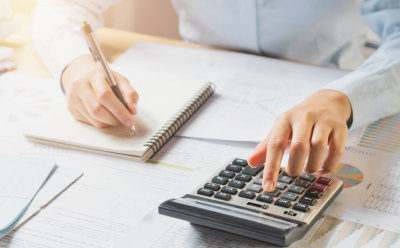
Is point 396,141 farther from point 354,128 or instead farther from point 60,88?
point 60,88

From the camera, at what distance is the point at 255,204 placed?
0.58m

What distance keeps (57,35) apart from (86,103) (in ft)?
1.10

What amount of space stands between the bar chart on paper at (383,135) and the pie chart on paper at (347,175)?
8 centimetres

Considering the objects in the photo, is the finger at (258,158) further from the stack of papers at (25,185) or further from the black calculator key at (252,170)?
the stack of papers at (25,185)

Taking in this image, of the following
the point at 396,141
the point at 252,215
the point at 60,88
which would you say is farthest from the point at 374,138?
the point at 60,88

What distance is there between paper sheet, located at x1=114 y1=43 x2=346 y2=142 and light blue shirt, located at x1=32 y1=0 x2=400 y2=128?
0.34ft

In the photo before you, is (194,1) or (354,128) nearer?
(354,128)

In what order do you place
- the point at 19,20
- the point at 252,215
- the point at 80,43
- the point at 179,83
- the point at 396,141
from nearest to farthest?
the point at 252,215 → the point at 396,141 → the point at 179,83 → the point at 80,43 → the point at 19,20

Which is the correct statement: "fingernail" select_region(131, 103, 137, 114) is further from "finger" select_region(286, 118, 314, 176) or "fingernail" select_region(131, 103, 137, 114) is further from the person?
"finger" select_region(286, 118, 314, 176)

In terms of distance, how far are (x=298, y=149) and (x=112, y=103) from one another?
0.29 meters

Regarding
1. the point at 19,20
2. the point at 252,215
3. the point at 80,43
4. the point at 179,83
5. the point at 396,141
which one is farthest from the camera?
the point at 19,20

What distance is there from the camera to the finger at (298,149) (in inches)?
24.5

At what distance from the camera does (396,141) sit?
2.50 ft

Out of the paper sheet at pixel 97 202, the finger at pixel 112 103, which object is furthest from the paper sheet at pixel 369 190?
the finger at pixel 112 103
